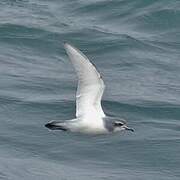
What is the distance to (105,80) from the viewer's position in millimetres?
25438

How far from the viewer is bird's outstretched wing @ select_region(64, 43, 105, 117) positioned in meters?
17.8

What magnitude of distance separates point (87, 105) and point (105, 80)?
22.9 feet

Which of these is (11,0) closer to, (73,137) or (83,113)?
(73,137)

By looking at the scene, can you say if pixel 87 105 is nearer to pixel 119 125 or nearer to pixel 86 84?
pixel 86 84

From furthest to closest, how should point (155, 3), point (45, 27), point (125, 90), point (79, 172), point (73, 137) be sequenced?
point (155, 3)
point (45, 27)
point (125, 90)
point (73, 137)
point (79, 172)

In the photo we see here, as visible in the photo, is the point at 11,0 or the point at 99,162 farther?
the point at 11,0

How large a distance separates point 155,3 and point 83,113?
13.7 metres

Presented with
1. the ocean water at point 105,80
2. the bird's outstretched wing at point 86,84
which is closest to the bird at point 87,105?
the bird's outstretched wing at point 86,84

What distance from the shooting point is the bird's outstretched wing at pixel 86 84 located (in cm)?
1783

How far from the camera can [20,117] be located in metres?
22.7

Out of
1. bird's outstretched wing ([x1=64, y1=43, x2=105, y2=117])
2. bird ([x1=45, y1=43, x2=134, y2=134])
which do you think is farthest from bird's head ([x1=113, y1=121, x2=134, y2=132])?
bird's outstretched wing ([x1=64, y1=43, x2=105, y2=117])

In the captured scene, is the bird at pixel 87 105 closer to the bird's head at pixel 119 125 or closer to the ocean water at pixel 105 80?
the bird's head at pixel 119 125

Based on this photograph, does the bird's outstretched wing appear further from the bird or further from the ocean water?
the ocean water

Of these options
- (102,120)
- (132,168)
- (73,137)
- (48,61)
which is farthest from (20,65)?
(102,120)
